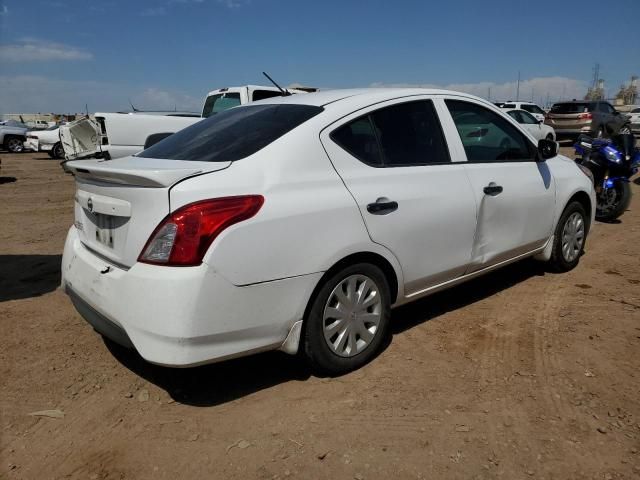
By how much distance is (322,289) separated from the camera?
2785 millimetres

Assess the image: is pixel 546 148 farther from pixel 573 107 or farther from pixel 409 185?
pixel 573 107

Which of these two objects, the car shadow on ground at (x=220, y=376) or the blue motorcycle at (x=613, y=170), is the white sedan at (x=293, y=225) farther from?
the blue motorcycle at (x=613, y=170)

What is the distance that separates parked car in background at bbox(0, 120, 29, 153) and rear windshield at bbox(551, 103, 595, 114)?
22948mm

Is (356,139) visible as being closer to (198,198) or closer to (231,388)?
(198,198)

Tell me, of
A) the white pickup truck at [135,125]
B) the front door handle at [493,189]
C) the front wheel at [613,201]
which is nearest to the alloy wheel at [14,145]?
the white pickup truck at [135,125]

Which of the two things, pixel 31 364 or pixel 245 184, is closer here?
pixel 245 184

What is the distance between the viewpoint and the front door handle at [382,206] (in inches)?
116

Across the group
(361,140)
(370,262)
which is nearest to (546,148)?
(361,140)

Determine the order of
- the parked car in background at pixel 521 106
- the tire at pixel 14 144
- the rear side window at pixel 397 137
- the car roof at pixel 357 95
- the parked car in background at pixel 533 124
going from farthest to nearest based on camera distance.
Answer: the tire at pixel 14 144
the parked car in background at pixel 521 106
the parked car in background at pixel 533 124
the car roof at pixel 357 95
the rear side window at pixel 397 137

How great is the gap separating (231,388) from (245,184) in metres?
1.24

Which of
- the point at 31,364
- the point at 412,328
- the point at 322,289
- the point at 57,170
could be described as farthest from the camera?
the point at 57,170

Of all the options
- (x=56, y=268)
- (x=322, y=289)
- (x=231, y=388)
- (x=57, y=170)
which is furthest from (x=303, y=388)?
(x=57, y=170)

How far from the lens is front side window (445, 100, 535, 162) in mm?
3709

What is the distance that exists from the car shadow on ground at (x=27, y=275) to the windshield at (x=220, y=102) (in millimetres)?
5934
